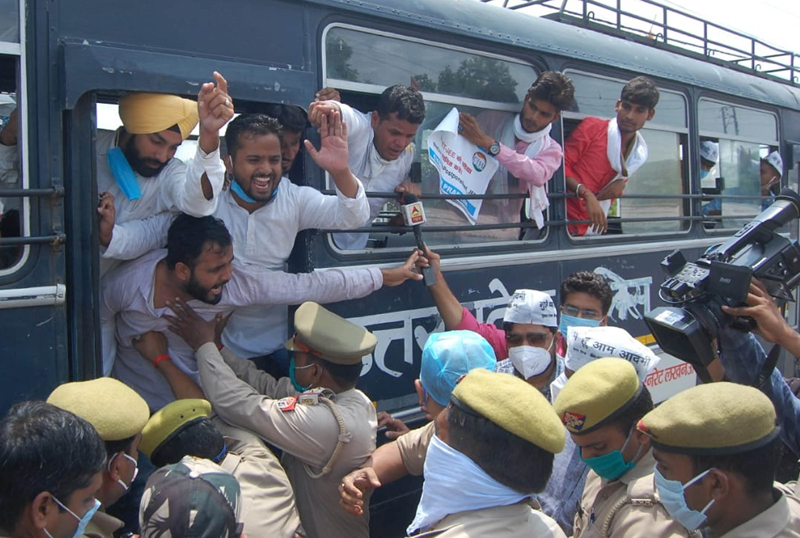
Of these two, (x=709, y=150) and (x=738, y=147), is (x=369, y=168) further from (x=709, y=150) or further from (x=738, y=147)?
(x=738, y=147)

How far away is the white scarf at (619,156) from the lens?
162 inches

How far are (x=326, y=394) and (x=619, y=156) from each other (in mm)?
2452

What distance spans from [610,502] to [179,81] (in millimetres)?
1922

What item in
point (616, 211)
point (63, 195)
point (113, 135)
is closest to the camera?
point (63, 195)

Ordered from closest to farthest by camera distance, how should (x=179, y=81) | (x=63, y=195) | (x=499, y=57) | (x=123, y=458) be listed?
(x=123, y=458) < (x=63, y=195) < (x=179, y=81) < (x=499, y=57)

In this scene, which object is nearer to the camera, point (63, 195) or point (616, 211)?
point (63, 195)

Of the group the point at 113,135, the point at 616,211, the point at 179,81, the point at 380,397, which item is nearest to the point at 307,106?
the point at 179,81

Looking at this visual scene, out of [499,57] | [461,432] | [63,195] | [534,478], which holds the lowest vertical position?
[534,478]

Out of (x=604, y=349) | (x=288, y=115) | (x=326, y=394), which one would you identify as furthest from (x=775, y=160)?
(x=326, y=394)

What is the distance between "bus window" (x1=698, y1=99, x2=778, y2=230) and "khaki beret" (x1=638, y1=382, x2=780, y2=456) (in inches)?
153

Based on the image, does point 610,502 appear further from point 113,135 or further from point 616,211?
point 616,211

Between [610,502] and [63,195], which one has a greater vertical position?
[63,195]

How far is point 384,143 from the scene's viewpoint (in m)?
3.16

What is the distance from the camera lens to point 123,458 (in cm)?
191
